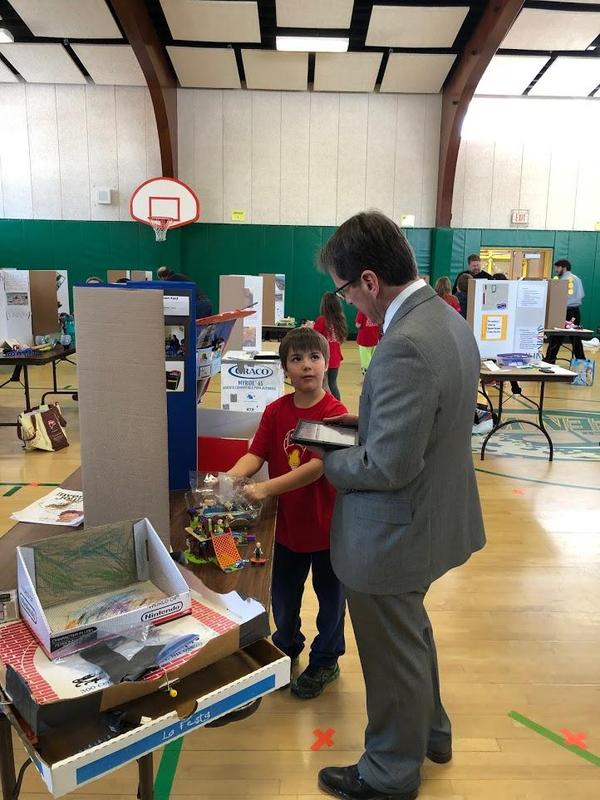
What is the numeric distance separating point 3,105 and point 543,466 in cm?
1201

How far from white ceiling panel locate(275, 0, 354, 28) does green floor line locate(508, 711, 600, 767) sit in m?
9.37

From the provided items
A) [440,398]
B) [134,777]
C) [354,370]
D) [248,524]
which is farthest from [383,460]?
[354,370]

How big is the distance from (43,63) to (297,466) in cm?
1183

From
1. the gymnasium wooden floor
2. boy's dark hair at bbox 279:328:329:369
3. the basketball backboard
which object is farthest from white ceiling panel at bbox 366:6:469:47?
boy's dark hair at bbox 279:328:329:369

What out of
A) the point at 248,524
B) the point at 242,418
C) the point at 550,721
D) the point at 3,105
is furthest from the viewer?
the point at 3,105

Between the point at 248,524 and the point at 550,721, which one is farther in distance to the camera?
the point at 550,721

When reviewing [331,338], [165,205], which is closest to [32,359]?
[331,338]

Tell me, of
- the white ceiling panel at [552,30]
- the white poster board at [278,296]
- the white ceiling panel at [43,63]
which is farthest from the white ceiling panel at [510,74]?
the white ceiling panel at [43,63]

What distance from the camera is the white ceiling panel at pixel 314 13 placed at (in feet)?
29.5

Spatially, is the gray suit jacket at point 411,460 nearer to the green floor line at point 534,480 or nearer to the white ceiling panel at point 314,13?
the green floor line at point 534,480

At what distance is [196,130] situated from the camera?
1248cm

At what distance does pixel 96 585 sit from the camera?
1.34 m

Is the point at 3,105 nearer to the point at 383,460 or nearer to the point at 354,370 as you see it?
the point at 354,370

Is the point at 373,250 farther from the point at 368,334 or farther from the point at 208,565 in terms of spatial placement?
the point at 368,334
